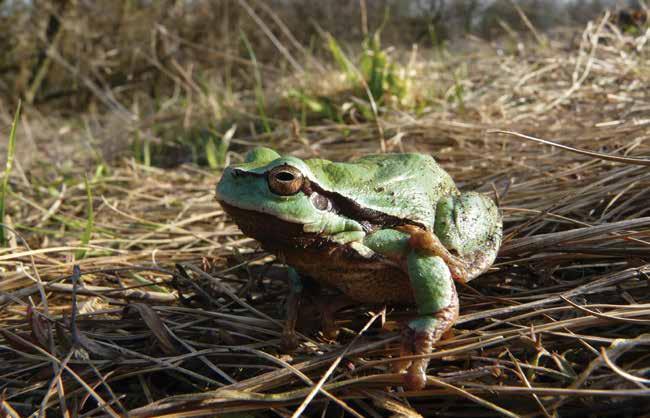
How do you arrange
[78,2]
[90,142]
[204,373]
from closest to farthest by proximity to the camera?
[204,373]
[90,142]
[78,2]

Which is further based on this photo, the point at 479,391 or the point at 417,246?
the point at 417,246

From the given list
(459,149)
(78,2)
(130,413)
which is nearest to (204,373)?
(130,413)

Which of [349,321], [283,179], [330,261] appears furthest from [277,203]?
[349,321]

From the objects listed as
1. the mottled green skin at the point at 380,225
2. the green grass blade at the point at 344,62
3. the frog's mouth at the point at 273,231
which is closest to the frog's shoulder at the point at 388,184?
the mottled green skin at the point at 380,225

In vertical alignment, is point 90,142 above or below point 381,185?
below

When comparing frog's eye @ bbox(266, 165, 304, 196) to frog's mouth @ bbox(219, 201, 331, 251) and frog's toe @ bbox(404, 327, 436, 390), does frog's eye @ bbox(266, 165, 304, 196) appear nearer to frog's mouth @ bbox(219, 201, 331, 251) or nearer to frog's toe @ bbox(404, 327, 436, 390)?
frog's mouth @ bbox(219, 201, 331, 251)

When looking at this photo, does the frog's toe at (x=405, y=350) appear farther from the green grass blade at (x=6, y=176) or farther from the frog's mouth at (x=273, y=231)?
the green grass blade at (x=6, y=176)

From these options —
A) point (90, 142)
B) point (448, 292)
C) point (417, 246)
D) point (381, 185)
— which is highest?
point (381, 185)

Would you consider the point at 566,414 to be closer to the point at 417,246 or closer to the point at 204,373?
the point at 417,246

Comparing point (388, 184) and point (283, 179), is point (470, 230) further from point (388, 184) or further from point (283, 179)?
point (283, 179)
